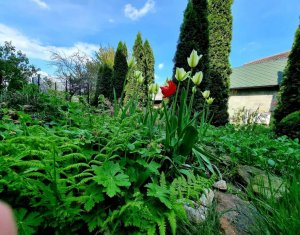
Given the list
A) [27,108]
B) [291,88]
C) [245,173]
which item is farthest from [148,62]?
[245,173]

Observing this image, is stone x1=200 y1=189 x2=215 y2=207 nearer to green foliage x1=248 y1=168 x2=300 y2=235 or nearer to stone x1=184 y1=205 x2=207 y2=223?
stone x1=184 y1=205 x2=207 y2=223

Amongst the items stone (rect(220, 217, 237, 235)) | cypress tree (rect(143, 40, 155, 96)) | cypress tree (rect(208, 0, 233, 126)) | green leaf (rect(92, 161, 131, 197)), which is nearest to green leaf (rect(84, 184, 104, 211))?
green leaf (rect(92, 161, 131, 197))

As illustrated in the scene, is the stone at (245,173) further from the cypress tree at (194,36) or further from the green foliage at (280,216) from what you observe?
the cypress tree at (194,36)

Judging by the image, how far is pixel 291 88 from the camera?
6613 mm

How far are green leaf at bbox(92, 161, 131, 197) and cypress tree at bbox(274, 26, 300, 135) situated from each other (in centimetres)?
646

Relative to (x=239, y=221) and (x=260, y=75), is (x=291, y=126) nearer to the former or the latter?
(x=239, y=221)

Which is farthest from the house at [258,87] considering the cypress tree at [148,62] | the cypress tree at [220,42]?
the cypress tree at [220,42]

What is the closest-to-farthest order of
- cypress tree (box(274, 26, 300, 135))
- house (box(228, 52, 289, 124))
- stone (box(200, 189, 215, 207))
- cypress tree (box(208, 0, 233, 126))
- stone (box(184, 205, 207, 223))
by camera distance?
stone (box(184, 205, 207, 223)) < stone (box(200, 189, 215, 207)) < cypress tree (box(274, 26, 300, 135)) < cypress tree (box(208, 0, 233, 126)) < house (box(228, 52, 289, 124))

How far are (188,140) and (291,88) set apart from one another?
610cm

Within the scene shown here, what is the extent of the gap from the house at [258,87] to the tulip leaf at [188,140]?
1439 centimetres

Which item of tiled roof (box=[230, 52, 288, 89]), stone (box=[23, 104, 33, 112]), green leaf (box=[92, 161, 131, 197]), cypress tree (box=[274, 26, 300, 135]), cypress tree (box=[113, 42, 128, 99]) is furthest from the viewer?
tiled roof (box=[230, 52, 288, 89])

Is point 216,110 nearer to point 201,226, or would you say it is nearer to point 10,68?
point 201,226

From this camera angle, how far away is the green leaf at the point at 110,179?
39.6 inches

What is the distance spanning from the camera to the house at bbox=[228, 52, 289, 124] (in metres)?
16.0
